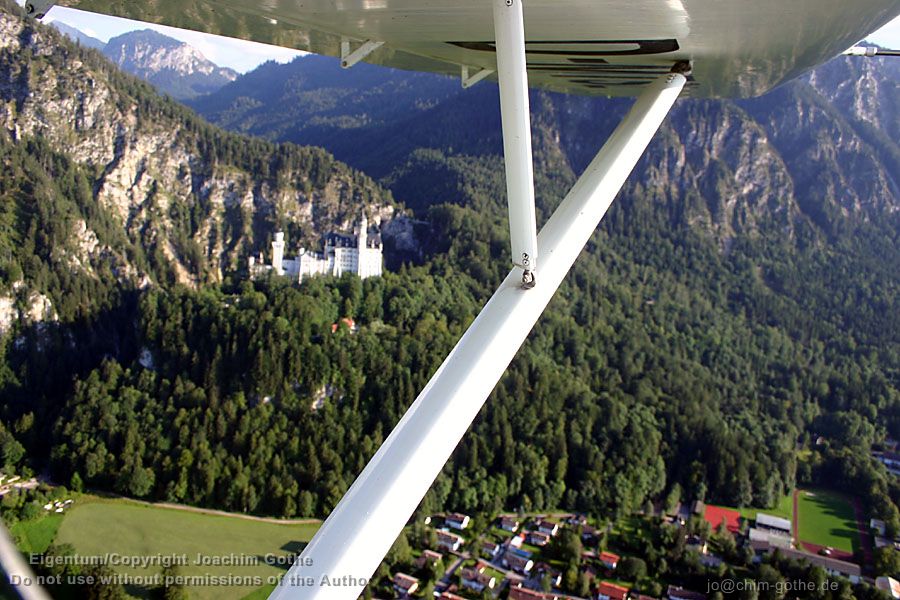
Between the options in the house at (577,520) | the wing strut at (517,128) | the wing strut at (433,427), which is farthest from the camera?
the house at (577,520)

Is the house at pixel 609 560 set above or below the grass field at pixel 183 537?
below

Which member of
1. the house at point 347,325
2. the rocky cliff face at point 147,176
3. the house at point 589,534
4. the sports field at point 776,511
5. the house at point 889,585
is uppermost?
the rocky cliff face at point 147,176

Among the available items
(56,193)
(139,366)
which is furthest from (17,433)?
(56,193)

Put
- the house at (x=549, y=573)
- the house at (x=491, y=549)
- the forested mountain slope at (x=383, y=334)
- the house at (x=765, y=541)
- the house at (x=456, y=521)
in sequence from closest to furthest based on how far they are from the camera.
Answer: the house at (x=549, y=573) → the house at (x=491, y=549) → the house at (x=765, y=541) → the house at (x=456, y=521) → the forested mountain slope at (x=383, y=334)

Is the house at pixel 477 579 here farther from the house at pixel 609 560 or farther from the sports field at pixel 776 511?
the sports field at pixel 776 511

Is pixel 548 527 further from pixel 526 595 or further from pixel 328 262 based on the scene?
pixel 328 262

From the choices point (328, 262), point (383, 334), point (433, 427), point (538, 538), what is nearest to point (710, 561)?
point (538, 538)

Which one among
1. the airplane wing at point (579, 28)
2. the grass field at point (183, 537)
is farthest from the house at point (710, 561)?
the airplane wing at point (579, 28)
